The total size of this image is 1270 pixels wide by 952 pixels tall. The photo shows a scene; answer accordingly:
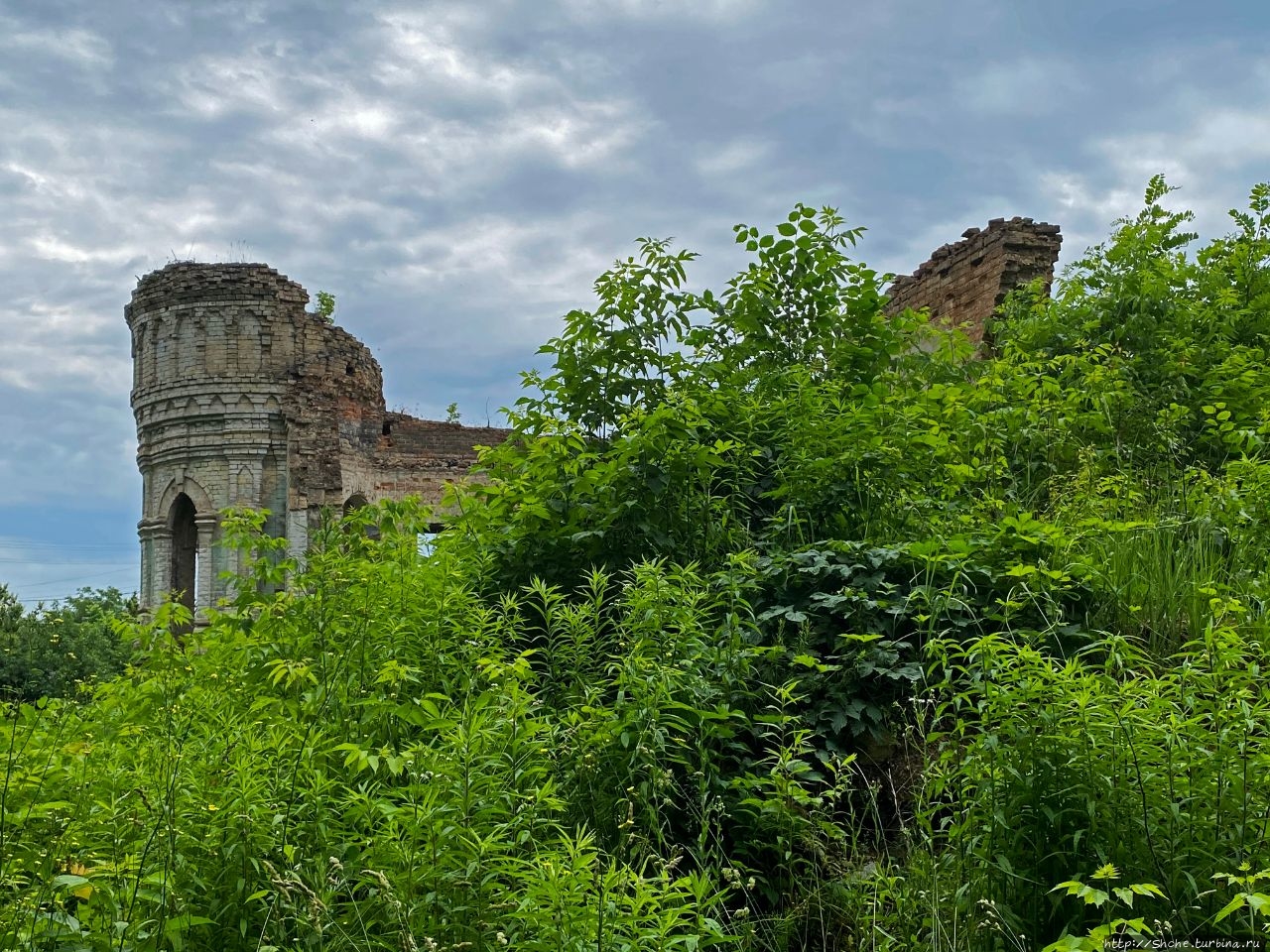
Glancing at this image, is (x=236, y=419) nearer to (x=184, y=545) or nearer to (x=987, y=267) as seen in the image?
(x=184, y=545)

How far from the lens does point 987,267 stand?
12641mm

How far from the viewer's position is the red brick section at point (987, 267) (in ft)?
40.2

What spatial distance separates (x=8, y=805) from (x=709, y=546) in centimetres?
327

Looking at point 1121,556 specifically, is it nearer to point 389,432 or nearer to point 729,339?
point 729,339

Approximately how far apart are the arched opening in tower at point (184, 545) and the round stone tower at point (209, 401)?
1.3 inches

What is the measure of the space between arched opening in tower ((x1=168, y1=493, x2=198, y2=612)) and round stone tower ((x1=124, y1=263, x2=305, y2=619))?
0.11 ft

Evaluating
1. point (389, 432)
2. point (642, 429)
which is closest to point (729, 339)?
point (642, 429)

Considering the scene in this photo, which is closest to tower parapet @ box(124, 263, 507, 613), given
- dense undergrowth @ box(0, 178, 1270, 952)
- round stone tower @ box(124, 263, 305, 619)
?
round stone tower @ box(124, 263, 305, 619)

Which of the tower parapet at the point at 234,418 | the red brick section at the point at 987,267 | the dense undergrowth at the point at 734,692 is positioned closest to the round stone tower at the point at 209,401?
the tower parapet at the point at 234,418

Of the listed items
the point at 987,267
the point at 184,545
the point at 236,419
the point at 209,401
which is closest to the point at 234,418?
the point at 236,419

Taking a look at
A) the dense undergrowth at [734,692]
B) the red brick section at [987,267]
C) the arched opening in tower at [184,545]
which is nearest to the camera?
the dense undergrowth at [734,692]

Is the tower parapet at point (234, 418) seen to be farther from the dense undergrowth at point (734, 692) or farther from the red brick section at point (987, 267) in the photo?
the dense undergrowth at point (734, 692)

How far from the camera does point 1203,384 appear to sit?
801 cm

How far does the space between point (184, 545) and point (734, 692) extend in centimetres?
2004
